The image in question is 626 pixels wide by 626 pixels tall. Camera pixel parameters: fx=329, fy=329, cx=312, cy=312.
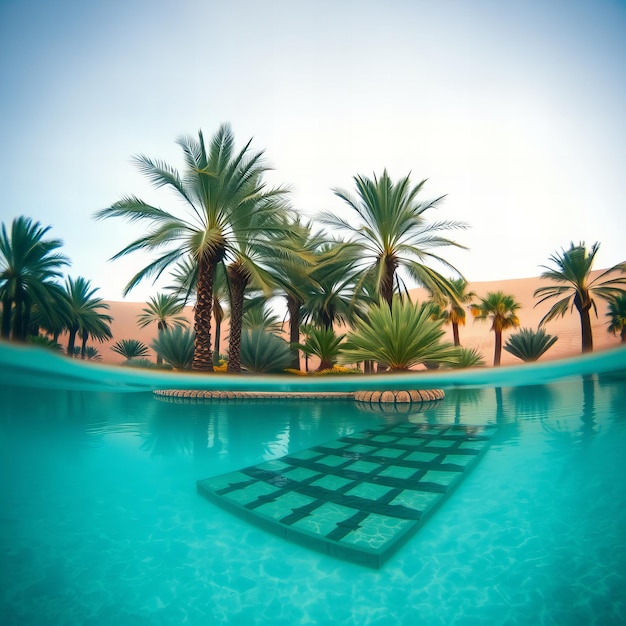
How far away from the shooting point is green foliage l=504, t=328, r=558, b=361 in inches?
292

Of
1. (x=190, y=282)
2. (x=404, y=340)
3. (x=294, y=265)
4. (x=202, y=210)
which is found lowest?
(x=404, y=340)

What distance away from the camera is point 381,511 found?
11.3ft

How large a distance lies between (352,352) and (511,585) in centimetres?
615

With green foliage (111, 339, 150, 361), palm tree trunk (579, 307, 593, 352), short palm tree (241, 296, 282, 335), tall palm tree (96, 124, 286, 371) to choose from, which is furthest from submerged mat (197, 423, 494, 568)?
short palm tree (241, 296, 282, 335)

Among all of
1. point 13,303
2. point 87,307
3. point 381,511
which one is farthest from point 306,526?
point 87,307

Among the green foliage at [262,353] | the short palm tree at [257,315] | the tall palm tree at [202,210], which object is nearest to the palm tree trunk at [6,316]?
the tall palm tree at [202,210]

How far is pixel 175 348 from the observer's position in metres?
9.92

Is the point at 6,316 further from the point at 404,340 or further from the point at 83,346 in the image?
the point at 404,340

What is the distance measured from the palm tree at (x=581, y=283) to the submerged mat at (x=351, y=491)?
9.80 ft

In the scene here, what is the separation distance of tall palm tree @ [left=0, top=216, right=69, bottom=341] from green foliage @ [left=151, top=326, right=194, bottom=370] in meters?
6.38

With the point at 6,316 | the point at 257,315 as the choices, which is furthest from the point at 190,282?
the point at 257,315

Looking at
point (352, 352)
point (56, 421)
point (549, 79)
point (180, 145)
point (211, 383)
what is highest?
point (180, 145)

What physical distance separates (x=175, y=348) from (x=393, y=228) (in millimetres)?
8597

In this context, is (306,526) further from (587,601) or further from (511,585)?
(587,601)
